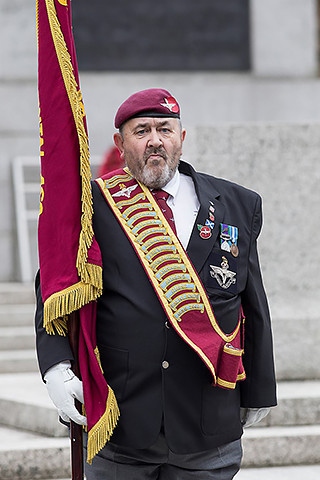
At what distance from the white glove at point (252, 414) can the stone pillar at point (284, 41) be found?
6.97m

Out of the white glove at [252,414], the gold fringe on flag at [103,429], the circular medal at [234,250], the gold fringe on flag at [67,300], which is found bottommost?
the white glove at [252,414]

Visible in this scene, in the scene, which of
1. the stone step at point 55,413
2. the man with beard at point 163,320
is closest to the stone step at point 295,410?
the stone step at point 55,413

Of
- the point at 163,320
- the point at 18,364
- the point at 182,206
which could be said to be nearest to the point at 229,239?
the point at 182,206

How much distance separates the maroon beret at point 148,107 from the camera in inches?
127

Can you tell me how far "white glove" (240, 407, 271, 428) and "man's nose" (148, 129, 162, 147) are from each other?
0.90m

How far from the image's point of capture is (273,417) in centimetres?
529

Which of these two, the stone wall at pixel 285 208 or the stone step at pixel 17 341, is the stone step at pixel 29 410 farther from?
the stone wall at pixel 285 208

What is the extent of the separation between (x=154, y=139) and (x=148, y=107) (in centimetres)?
11

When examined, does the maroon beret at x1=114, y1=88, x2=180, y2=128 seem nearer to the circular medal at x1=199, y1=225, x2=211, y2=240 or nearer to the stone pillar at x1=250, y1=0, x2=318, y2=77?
the circular medal at x1=199, y1=225, x2=211, y2=240

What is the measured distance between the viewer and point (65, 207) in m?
3.19

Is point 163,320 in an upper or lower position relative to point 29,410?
upper

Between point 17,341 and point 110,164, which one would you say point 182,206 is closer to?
point 17,341

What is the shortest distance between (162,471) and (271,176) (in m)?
2.80

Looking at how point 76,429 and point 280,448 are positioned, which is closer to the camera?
point 76,429
